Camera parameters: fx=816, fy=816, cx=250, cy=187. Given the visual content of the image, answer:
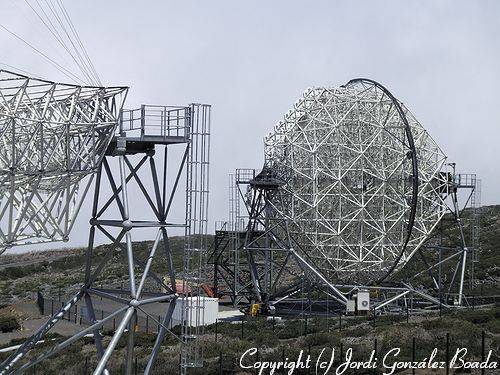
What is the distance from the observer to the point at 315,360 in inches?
986

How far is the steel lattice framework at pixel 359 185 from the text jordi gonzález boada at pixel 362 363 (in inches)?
372

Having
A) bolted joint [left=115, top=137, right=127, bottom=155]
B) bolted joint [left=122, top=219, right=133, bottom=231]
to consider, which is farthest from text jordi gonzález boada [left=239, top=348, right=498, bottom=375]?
bolted joint [left=115, top=137, right=127, bottom=155]

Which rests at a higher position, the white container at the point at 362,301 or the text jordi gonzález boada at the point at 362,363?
the white container at the point at 362,301

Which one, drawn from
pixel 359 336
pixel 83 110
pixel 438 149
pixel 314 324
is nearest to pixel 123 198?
pixel 83 110

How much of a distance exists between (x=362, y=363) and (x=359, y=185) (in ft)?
38.6

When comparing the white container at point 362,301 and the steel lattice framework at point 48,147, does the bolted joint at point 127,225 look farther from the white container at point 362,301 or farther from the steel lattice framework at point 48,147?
the white container at point 362,301

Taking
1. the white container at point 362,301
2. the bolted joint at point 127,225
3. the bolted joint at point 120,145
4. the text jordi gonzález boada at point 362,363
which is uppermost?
the bolted joint at point 120,145

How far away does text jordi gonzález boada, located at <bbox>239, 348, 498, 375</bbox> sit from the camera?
23.2 meters

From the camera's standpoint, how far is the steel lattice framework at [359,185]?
34156mm

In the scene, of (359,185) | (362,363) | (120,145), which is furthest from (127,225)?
(359,185)

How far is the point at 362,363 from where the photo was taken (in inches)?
948

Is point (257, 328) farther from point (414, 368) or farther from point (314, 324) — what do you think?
point (414, 368)

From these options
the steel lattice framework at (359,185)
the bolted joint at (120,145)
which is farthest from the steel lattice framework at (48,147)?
the steel lattice framework at (359,185)

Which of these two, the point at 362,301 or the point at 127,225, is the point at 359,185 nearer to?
the point at 362,301
